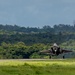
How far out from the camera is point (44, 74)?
41.5 m

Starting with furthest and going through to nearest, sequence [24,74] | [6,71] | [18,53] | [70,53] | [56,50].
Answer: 1. [18,53]
2. [70,53]
3. [56,50]
4. [6,71]
5. [24,74]

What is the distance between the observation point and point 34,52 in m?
134

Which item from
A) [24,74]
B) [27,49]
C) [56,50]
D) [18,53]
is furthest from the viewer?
[27,49]

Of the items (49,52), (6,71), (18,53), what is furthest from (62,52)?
(6,71)

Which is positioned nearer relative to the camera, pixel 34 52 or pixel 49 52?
pixel 49 52

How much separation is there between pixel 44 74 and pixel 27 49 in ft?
316

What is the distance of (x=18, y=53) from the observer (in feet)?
425

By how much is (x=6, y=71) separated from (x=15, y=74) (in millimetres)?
2451

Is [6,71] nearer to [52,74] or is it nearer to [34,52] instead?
[52,74]

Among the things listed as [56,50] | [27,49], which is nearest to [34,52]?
[27,49]

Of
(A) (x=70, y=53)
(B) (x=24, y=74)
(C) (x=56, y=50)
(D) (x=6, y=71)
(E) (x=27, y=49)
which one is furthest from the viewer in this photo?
(E) (x=27, y=49)

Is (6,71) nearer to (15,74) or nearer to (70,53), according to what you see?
(15,74)

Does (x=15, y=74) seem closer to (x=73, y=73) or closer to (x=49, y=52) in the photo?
(x=73, y=73)

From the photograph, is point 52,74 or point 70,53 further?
point 70,53
